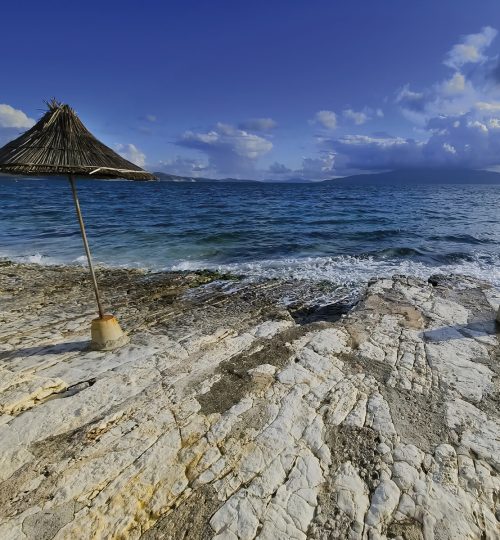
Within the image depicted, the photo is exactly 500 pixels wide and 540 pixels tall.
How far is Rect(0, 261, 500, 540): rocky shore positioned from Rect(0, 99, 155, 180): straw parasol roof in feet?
10.0

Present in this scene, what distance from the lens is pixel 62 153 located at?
15.6 ft

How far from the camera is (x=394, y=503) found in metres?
3.06

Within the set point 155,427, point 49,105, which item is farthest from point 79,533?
point 49,105

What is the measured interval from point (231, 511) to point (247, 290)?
727cm

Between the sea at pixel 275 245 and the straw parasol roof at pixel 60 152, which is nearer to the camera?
the straw parasol roof at pixel 60 152

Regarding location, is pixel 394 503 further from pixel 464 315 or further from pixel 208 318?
pixel 464 315

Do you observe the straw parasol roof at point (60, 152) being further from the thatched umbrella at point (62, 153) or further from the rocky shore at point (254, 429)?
the rocky shore at point (254, 429)

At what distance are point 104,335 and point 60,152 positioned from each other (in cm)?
316

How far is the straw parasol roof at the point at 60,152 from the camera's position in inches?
180

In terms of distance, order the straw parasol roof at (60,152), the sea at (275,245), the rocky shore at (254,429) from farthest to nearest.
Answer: the sea at (275,245)
the straw parasol roof at (60,152)
the rocky shore at (254,429)

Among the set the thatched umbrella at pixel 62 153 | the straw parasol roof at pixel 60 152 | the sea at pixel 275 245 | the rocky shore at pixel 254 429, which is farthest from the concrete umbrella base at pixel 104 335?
the sea at pixel 275 245

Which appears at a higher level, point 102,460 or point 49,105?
point 49,105

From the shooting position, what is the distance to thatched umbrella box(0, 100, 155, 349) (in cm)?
458

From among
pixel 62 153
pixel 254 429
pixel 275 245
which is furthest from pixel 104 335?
pixel 275 245
